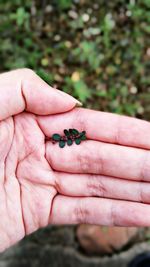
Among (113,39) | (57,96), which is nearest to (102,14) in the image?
(113,39)

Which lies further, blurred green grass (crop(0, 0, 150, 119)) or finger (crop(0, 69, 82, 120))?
blurred green grass (crop(0, 0, 150, 119))

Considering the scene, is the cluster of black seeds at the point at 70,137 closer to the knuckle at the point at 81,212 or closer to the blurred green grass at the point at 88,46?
the knuckle at the point at 81,212

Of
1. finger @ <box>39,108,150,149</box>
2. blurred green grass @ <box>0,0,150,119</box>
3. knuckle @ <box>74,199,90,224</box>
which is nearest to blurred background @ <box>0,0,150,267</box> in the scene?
blurred green grass @ <box>0,0,150,119</box>

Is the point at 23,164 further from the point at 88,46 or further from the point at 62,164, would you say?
the point at 88,46

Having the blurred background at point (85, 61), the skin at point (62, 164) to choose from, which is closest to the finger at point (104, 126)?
the skin at point (62, 164)

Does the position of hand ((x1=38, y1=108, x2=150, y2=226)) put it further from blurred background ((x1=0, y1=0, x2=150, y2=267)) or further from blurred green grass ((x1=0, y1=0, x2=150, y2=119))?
blurred green grass ((x1=0, y1=0, x2=150, y2=119))

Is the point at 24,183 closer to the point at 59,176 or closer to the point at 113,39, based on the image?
the point at 59,176

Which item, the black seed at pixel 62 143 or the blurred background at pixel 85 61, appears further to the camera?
the blurred background at pixel 85 61
